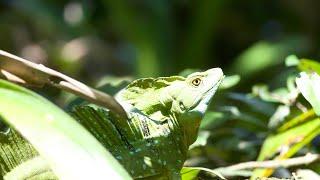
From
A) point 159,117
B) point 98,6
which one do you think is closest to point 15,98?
point 159,117

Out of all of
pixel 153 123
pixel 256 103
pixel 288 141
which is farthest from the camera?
pixel 256 103

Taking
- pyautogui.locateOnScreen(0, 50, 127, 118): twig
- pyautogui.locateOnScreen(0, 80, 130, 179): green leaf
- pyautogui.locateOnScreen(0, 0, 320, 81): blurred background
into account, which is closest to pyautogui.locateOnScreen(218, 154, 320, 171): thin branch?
pyautogui.locateOnScreen(0, 50, 127, 118): twig

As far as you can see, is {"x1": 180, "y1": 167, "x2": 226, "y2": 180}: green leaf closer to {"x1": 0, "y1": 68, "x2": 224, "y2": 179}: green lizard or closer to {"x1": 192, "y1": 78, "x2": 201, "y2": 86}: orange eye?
{"x1": 0, "y1": 68, "x2": 224, "y2": 179}: green lizard

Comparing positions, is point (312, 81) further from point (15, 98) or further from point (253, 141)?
point (15, 98)

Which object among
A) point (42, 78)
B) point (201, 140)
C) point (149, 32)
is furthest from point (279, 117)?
point (149, 32)

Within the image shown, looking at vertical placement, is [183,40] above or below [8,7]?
below

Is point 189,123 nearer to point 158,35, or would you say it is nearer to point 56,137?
point 56,137
